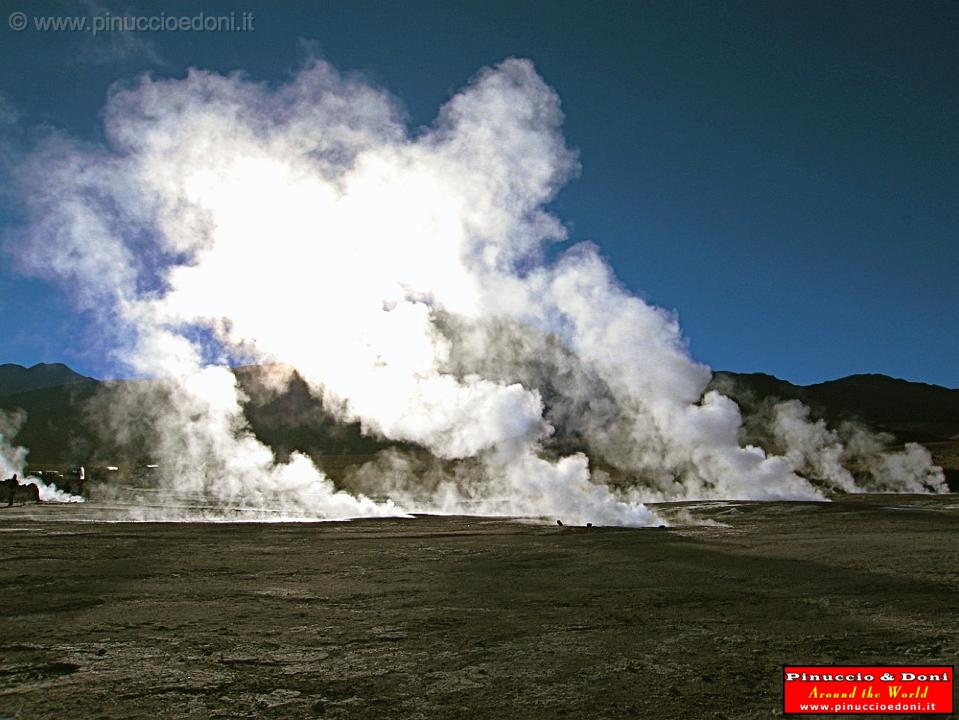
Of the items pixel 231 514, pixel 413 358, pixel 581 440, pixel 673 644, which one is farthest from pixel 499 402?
pixel 581 440

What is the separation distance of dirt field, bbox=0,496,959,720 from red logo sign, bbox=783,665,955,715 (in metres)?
0.27

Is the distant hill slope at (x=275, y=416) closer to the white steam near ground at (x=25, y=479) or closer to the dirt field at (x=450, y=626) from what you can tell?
the white steam near ground at (x=25, y=479)

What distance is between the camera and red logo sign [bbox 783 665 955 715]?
636 centimetres

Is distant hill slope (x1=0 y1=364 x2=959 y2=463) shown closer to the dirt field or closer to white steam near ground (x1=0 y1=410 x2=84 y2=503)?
white steam near ground (x1=0 y1=410 x2=84 y2=503)

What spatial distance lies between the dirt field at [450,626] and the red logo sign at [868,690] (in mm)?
270

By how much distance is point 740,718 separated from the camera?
20.0ft

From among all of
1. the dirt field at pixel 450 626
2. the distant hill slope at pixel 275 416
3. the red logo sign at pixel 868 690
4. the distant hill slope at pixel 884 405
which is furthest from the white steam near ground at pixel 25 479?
the distant hill slope at pixel 884 405

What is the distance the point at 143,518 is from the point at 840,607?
102 feet

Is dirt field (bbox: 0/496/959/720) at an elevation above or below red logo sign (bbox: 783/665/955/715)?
below

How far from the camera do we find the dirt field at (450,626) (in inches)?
263

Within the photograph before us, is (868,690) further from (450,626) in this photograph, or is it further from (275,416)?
(275,416)

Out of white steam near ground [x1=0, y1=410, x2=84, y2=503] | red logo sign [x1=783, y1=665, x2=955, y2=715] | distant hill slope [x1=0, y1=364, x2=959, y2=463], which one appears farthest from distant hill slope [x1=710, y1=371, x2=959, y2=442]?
red logo sign [x1=783, y1=665, x2=955, y2=715]

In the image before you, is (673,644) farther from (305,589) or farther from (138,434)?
(138,434)

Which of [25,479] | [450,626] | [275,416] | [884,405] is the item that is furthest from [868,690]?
[884,405]
